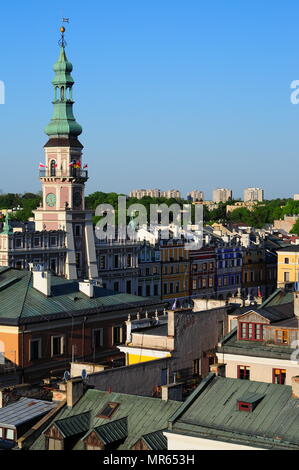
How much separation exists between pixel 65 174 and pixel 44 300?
40.7 m

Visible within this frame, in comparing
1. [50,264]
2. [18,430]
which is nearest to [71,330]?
[18,430]

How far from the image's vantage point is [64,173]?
297 ft

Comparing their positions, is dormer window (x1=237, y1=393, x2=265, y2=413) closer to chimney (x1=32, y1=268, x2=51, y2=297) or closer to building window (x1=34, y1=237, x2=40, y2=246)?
chimney (x1=32, y1=268, x2=51, y2=297)

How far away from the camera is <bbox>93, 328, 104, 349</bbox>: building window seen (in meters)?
51.7

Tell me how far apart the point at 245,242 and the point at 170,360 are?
76.9m

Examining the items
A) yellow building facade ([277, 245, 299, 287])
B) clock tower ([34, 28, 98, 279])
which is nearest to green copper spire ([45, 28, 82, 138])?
clock tower ([34, 28, 98, 279])

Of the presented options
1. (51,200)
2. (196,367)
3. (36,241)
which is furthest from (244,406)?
(51,200)

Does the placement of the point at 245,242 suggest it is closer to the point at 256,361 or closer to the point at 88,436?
the point at 256,361

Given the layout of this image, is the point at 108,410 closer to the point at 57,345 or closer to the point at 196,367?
the point at 196,367

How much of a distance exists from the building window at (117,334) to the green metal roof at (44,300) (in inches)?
46.1

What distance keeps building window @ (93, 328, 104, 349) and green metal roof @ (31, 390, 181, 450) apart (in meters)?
19.7

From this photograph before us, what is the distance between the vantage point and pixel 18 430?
3020 cm
